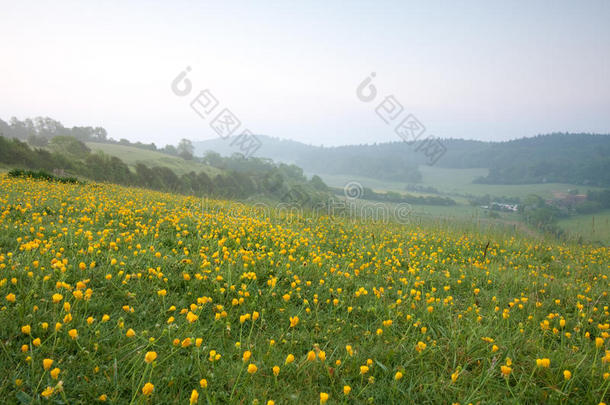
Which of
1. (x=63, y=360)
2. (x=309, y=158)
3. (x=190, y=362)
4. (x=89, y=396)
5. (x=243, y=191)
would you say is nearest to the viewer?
(x=89, y=396)

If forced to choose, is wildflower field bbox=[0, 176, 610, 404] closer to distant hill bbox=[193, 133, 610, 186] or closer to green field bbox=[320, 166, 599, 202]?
distant hill bbox=[193, 133, 610, 186]

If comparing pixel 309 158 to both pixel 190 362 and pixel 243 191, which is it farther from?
pixel 190 362

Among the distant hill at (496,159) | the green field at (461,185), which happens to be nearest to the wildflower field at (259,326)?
the distant hill at (496,159)

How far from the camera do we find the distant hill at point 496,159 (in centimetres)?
7975

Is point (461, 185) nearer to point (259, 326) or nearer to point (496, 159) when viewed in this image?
point (496, 159)

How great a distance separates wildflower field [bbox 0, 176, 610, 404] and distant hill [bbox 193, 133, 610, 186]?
193 feet

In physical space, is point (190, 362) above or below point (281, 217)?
below

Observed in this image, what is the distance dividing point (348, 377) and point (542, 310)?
10.8 feet

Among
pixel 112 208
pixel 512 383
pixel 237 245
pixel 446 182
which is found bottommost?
pixel 512 383

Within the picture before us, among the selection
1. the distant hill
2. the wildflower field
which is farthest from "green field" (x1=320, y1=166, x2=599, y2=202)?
the wildflower field

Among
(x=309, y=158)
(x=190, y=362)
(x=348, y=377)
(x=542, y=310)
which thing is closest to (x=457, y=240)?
(x=542, y=310)

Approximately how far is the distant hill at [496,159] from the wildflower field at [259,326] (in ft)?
193

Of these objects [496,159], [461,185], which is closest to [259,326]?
[461,185]

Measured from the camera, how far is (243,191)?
4319 cm
